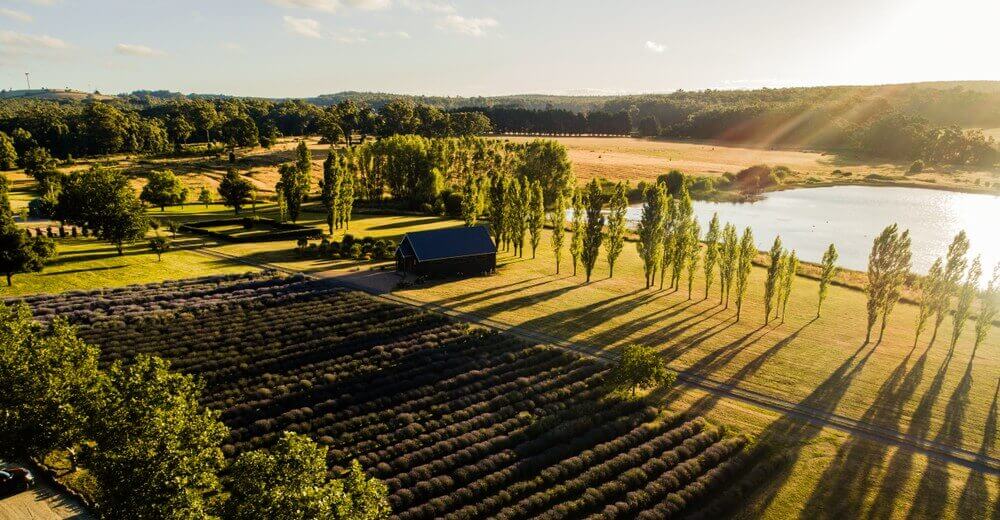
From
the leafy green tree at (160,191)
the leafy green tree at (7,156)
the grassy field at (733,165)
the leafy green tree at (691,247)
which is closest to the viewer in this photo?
the leafy green tree at (691,247)

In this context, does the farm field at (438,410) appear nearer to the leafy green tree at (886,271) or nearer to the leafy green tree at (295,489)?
the leafy green tree at (295,489)

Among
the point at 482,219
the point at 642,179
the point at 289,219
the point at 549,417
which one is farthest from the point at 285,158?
the point at 549,417

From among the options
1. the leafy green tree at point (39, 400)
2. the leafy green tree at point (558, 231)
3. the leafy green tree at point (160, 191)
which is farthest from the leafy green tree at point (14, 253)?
the leafy green tree at point (558, 231)

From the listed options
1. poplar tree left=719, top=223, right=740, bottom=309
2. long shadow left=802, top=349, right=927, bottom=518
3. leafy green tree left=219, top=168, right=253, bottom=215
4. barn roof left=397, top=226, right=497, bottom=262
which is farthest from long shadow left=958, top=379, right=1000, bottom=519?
leafy green tree left=219, top=168, right=253, bottom=215

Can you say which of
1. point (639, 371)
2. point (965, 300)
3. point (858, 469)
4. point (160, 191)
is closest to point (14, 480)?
point (639, 371)

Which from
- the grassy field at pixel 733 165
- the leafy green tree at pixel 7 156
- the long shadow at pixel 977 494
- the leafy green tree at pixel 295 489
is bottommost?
the long shadow at pixel 977 494

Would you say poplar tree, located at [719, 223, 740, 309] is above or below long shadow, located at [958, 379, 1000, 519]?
above

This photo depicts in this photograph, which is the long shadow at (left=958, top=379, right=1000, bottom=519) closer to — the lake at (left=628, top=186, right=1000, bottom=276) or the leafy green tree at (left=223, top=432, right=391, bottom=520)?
the leafy green tree at (left=223, top=432, right=391, bottom=520)
